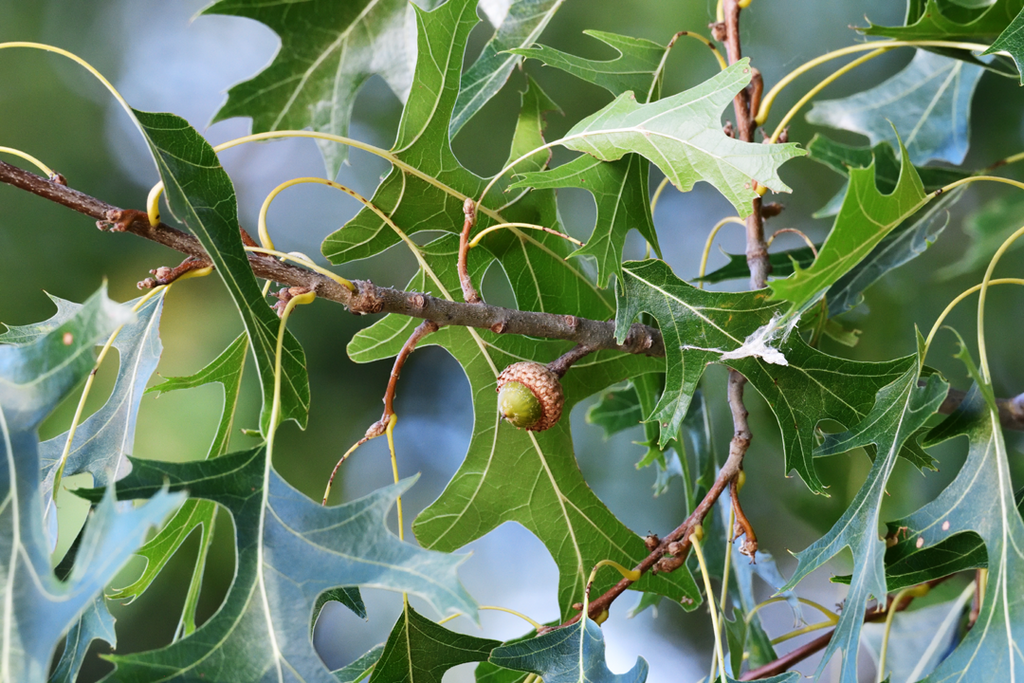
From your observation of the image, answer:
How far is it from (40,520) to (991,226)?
1065 mm

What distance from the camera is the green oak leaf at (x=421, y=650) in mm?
548

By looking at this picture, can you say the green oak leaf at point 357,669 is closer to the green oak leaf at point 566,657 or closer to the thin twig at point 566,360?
the green oak leaf at point 566,657

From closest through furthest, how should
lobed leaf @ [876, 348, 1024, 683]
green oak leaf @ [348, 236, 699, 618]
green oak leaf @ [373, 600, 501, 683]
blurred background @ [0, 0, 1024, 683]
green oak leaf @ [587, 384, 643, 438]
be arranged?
lobed leaf @ [876, 348, 1024, 683]
green oak leaf @ [373, 600, 501, 683]
green oak leaf @ [348, 236, 699, 618]
green oak leaf @ [587, 384, 643, 438]
blurred background @ [0, 0, 1024, 683]

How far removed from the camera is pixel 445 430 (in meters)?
1.77

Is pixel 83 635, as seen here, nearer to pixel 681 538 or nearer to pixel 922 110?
pixel 681 538

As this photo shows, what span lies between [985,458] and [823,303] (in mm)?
203

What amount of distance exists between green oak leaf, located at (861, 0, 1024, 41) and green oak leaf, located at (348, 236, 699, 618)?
370 millimetres

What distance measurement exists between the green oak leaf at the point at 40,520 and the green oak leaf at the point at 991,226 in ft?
3.21

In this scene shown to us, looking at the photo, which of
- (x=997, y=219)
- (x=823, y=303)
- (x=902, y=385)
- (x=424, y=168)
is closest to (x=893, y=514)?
(x=997, y=219)

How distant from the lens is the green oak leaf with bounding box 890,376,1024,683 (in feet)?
1.47

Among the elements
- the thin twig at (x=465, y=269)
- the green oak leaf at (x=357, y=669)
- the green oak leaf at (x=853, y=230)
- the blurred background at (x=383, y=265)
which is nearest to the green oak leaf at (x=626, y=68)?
the thin twig at (x=465, y=269)

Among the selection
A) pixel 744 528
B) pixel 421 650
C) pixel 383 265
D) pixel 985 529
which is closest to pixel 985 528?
pixel 985 529

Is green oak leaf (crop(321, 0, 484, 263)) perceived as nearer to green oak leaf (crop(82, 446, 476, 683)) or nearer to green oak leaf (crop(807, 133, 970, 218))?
green oak leaf (crop(82, 446, 476, 683))

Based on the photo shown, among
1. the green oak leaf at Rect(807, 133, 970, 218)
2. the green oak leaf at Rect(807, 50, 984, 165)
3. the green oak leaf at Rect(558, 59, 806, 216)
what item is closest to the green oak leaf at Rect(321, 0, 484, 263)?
the green oak leaf at Rect(558, 59, 806, 216)
